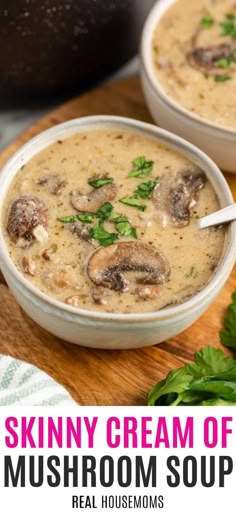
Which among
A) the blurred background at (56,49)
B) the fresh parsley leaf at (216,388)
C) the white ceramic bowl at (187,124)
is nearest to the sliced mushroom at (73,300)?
the fresh parsley leaf at (216,388)

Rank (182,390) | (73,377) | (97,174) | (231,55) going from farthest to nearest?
(231,55) < (97,174) < (73,377) < (182,390)

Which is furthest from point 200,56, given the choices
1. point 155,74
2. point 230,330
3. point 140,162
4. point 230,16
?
point 230,330

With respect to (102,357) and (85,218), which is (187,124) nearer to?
(85,218)

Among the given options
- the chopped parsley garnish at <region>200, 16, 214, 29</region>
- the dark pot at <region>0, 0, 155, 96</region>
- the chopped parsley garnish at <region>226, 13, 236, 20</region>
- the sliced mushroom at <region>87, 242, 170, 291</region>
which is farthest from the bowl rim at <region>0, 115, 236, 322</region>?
the chopped parsley garnish at <region>226, 13, 236, 20</region>

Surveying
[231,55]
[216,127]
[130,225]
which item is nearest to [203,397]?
[130,225]

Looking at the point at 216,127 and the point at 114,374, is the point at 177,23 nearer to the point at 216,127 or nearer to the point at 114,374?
the point at 216,127

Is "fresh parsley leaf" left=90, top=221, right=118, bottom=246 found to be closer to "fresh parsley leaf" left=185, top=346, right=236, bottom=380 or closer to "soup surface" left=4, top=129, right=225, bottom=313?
"soup surface" left=4, top=129, right=225, bottom=313

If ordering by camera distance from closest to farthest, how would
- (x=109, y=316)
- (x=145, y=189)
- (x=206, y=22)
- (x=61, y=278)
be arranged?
1. (x=109, y=316)
2. (x=61, y=278)
3. (x=145, y=189)
4. (x=206, y=22)
